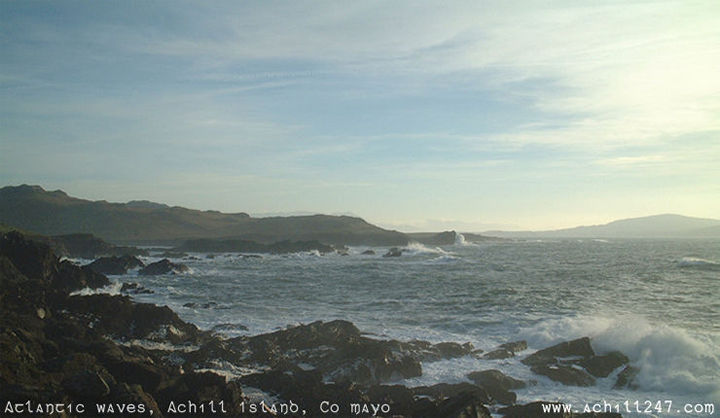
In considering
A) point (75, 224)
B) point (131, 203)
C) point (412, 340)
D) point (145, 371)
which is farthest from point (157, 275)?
point (131, 203)

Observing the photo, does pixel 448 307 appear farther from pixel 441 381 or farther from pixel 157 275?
pixel 157 275

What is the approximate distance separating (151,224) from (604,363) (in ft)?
372

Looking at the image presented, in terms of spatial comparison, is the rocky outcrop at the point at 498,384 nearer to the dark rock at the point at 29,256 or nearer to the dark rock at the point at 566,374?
the dark rock at the point at 566,374

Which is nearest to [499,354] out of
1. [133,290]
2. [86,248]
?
[133,290]

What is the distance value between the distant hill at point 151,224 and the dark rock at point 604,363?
88435 millimetres

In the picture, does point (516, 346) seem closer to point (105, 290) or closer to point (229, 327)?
point (229, 327)

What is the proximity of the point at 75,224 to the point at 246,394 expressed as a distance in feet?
357

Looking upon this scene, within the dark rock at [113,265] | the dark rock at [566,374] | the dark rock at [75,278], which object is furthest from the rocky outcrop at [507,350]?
the dark rock at [113,265]

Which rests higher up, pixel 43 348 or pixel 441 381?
pixel 43 348

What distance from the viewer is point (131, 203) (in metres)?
183

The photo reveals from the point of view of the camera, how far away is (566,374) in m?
11.1

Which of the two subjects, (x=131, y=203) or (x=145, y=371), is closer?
(x=145, y=371)

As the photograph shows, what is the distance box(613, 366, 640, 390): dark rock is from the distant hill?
89215 millimetres

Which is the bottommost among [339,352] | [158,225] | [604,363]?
[604,363]
